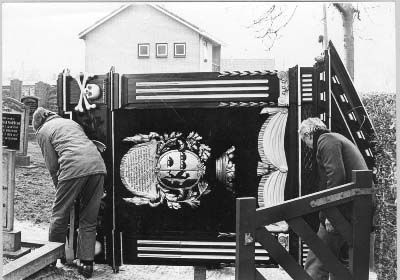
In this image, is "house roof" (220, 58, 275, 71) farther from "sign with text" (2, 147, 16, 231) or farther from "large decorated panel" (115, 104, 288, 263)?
"sign with text" (2, 147, 16, 231)

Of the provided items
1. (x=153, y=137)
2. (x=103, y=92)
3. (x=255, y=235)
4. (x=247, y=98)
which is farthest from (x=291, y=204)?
(x=103, y=92)

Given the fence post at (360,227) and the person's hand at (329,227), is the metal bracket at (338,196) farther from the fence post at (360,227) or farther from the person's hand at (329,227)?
the person's hand at (329,227)

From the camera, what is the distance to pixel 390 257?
3.74m

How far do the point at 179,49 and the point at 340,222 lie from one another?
Result: 5.77 feet

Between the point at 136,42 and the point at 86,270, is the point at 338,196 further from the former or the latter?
the point at 86,270

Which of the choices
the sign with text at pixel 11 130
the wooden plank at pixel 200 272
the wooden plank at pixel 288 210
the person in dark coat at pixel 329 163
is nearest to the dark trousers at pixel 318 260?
the person in dark coat at pixel 329 163

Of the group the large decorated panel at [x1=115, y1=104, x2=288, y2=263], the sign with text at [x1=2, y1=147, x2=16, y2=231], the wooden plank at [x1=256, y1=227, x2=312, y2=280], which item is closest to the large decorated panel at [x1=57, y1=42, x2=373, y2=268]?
the large decorated panel at [x1=115, y1=104, x2=288, y2=263]

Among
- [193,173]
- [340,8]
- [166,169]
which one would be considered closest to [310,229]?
[193,173]

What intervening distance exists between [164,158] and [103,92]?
2.36 ft

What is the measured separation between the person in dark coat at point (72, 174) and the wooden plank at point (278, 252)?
61.5 inches

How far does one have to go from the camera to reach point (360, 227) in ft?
10.2

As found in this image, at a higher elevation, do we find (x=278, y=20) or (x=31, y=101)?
(x=278, y=20)

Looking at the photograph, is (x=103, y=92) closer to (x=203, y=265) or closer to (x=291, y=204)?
(x=203, y=265)

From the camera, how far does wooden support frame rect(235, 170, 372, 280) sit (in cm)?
292
